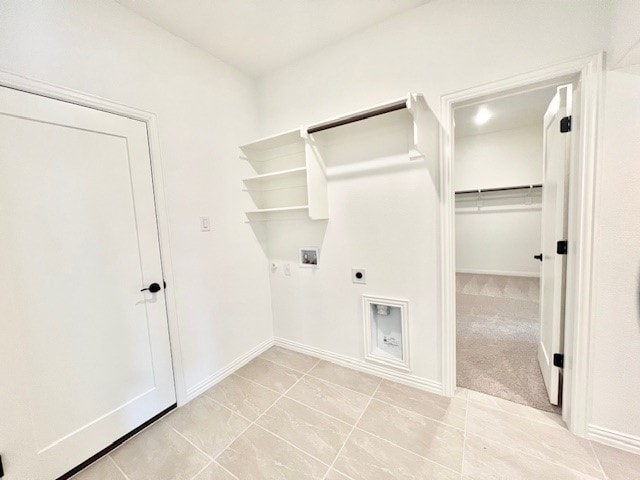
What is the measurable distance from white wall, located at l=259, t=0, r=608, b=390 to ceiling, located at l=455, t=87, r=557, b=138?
1.86 meters

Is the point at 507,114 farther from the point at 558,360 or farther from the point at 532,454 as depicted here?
the point at 532,454

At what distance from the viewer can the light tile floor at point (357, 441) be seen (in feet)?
4.47

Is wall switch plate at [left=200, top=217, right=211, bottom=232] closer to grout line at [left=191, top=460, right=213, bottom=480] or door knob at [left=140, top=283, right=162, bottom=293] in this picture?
door knob at [left=140, top=283, right=162, bottom=293]

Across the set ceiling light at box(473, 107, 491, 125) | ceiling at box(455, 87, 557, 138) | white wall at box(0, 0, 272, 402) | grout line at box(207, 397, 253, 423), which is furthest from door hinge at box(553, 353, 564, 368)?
ceiling light at box(473, 107, 491, 125)

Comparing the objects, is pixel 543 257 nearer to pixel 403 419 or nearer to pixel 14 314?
pixel 403 419

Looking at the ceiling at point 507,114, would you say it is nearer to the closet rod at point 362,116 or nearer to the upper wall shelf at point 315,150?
the upper wall shelf at point 315,150

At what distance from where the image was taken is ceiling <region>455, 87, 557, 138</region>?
3537mm

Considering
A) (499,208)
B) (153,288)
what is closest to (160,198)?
(153,288)

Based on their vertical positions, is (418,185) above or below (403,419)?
above

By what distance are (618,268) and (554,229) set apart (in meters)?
0.44

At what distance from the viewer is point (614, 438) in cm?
144

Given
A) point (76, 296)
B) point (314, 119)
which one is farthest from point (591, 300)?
point (76, 296)

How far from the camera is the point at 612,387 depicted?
143 cm

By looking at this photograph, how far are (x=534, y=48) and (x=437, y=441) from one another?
2305mm
